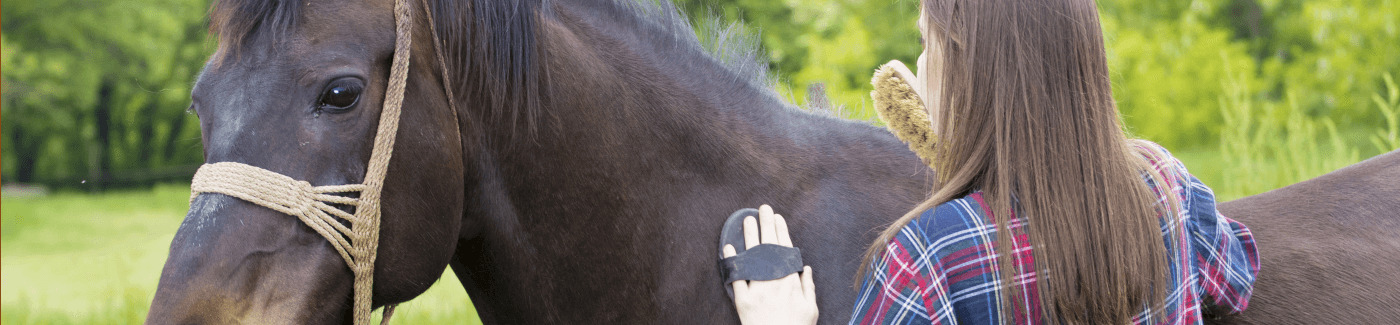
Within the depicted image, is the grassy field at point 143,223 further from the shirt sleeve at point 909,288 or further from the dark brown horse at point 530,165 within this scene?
the shirt sleeve at point 909,288

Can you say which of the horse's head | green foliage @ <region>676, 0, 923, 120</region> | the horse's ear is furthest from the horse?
green foliage @ <region>676, 0, 923, 120</region>

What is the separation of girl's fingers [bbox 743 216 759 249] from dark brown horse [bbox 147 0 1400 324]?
75 millimetres

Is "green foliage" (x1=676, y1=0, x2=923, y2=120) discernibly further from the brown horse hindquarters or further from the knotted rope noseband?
the knotted rope noseband

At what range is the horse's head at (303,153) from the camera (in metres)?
1.39

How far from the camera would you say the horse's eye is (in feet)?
4.81

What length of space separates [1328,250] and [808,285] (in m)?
1.25

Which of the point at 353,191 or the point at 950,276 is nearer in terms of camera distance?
the point at 950,276

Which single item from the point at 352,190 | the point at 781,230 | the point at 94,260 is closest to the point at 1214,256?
the point at 781,230

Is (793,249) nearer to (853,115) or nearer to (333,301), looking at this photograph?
(333,301)

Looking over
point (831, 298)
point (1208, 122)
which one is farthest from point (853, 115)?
point (1208, 122)

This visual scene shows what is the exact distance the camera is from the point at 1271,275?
190cm

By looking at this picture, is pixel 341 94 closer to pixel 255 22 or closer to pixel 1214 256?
pixel 255 22

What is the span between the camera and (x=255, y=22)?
1496mm

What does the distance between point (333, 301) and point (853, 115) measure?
5.44 ft
